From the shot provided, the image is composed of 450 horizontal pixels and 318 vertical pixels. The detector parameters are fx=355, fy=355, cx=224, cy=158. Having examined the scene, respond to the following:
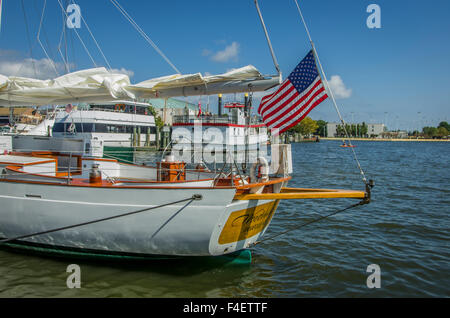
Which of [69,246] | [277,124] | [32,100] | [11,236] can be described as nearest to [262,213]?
[277,124]

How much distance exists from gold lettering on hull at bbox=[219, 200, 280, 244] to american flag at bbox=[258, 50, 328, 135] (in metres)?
1.71

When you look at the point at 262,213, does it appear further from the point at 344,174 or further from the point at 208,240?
the point at 344,174

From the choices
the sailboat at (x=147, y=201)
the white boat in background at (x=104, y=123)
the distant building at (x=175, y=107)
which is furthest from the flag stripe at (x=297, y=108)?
the white boat in background at (x=104, y=123)

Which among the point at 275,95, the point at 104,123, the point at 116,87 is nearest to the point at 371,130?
the point at 104,123

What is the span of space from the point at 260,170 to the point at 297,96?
1.77 meters

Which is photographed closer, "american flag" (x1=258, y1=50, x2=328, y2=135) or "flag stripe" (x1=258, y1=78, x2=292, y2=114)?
"american flag" (x1=258, y1=50, x2=328, y2=135)

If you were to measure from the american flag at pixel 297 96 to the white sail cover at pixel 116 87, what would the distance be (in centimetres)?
33

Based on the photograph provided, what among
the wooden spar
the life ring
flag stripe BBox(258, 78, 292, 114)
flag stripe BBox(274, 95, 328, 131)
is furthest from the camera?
flag stripe BBox(258, 78, 292, 114)

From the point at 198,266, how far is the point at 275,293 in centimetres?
170

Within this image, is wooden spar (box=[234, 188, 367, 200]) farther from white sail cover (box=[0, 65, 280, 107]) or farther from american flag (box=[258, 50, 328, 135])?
white sail cover (box=[0, 65, 280, 107])

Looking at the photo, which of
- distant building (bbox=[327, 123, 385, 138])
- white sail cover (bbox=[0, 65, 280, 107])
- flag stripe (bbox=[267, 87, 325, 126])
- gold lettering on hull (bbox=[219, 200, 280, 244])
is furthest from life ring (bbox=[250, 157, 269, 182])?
distant building (bbox=[327, 123, 385, 138])

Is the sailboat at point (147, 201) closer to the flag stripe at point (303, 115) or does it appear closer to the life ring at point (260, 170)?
the life ring at point (260, 170)

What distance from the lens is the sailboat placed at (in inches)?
259

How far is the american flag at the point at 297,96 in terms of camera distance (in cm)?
740
